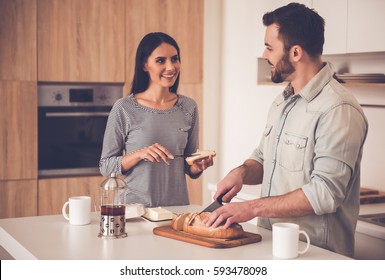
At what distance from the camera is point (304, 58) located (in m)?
2.14

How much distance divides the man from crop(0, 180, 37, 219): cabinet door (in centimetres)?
188

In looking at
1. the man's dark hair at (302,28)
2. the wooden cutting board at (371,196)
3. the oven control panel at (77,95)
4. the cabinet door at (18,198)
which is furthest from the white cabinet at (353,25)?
the cabinet door at (18,198)

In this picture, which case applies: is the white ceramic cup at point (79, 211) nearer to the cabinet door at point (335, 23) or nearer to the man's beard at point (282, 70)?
the man's beard at point (282, 70)

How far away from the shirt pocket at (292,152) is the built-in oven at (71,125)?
82.2 inches

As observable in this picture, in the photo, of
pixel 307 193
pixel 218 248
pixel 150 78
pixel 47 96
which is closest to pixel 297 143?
pixel 307 193

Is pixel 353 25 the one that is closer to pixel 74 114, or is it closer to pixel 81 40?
pixel 81 40

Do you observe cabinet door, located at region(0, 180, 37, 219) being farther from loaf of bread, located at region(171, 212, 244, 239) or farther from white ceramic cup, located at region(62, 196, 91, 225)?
loaf of bread, located at region(171, 212, 244, 239)

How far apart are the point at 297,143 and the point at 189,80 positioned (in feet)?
7.49

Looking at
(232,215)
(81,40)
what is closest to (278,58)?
(232,215)

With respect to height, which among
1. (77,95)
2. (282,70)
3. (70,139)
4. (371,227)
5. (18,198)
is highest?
(282,70)

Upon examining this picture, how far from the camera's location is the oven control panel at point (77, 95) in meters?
3.84

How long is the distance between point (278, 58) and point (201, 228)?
2.19 ft

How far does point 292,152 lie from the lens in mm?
2066

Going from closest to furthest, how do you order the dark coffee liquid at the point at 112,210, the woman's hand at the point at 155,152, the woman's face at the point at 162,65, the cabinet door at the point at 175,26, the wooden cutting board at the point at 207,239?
the wooden cutting board at the point at 207,239, the dark coffee liquid at the point at 112,210, the woman's hand at the point at 155,152, the woman's face at the point at 162,65, the cabinet door at the point at 175,26
